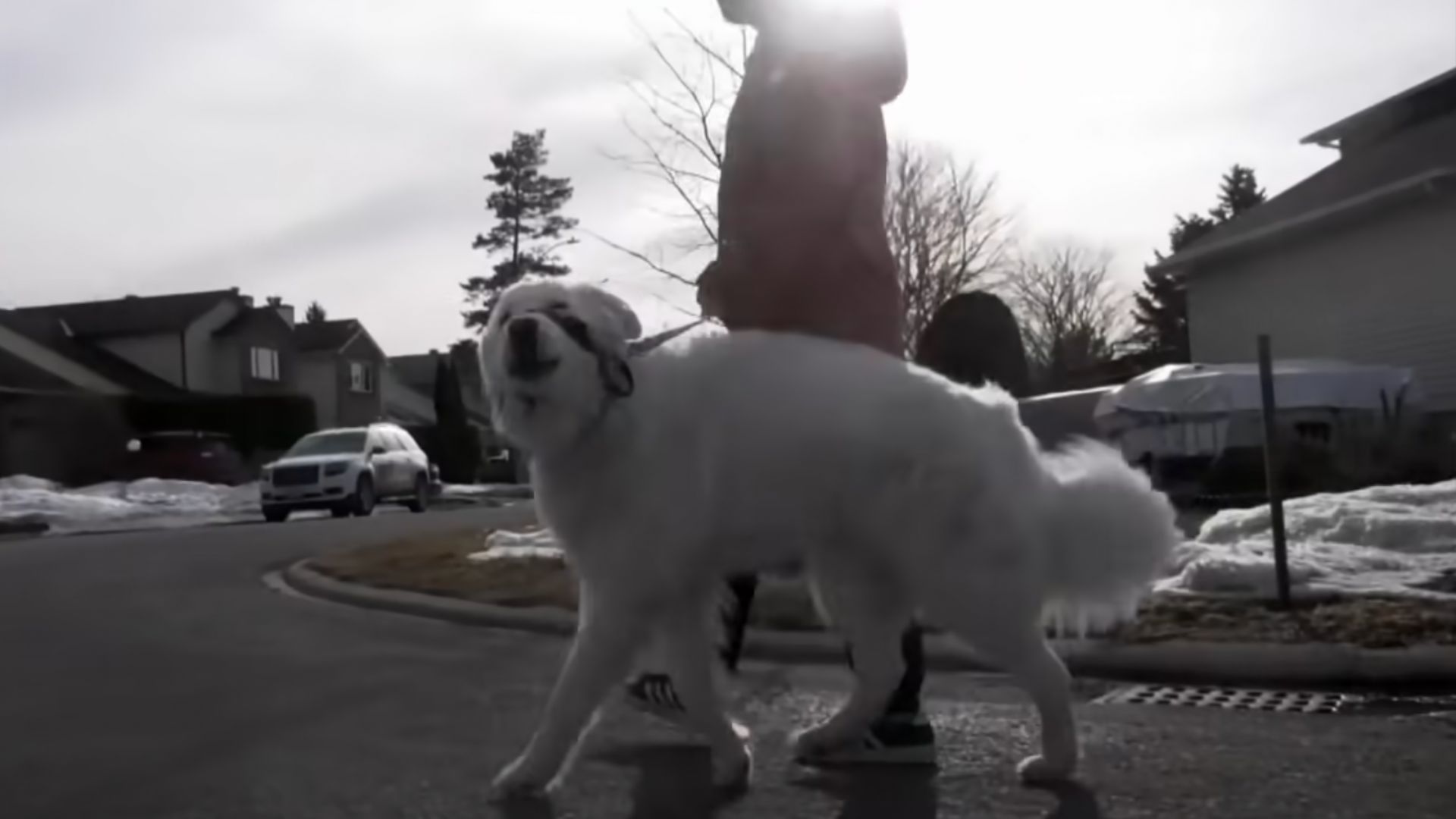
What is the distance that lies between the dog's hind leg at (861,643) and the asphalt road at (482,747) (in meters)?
0.20

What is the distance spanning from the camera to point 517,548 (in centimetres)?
1316

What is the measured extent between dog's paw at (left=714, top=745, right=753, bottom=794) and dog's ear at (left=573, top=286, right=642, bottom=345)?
1247 mm

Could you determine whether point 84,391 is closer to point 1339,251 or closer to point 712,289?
point 1339,251

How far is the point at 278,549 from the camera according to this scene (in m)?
16.4

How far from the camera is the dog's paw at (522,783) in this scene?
4.04 meters

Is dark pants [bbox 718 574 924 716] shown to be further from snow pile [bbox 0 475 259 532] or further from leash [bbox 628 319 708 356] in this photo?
snow pile [bbox 0 475 259 532]

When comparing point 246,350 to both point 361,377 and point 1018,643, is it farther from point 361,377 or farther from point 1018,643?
point 1018,643

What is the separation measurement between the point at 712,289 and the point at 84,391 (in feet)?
145

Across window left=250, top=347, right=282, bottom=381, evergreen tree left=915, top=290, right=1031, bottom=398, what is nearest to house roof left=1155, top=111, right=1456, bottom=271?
evergreen tree left=915, top=290, right=1031, bottom=398

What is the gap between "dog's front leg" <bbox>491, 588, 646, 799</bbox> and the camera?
3938mm

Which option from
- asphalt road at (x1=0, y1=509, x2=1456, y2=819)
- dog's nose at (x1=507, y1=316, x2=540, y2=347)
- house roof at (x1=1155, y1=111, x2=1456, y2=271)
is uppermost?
house roof at (x1=1155, y1=111, x2=1456, y2=271)

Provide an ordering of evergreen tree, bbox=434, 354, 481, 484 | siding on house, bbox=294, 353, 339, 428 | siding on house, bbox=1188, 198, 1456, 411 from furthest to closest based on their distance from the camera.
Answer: siding on house, bbox=294, 353, 339, 428, evergreen tree, bbox=434, 354, 481, 484, siding on house, bbox=1188, 198, 1456, 411

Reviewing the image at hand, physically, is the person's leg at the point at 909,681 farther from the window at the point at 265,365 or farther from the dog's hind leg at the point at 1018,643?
the window at the point at 265,365

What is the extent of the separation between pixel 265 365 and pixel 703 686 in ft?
189
